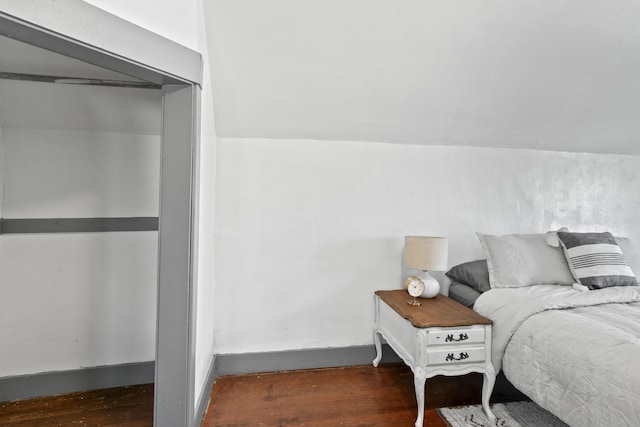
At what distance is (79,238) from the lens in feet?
6.82

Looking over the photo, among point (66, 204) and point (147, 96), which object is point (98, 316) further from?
point (147, 96)

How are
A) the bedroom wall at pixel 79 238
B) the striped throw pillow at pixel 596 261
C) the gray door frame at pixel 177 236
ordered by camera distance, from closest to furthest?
the gray door frame at pixel 177 236 → the bedroom wall at pixel 79 238 → the striped throw pillow at pixel 596 261

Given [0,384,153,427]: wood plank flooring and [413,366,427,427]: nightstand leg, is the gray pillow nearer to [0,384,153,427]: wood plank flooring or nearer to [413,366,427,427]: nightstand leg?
[413,366,427,427]: nightstand leg

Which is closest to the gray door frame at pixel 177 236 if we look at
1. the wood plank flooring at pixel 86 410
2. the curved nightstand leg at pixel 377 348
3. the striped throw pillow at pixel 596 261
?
the wood plank flooring at pixel 86 410

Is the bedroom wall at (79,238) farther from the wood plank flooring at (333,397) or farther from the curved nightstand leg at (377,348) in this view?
the curved nightstand leg at (377,348)

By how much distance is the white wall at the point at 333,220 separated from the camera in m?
2.30

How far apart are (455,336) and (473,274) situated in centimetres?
74

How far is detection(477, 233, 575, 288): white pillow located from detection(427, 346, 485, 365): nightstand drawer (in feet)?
1.92

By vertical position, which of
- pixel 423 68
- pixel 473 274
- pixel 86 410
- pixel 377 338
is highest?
pixel 423 68

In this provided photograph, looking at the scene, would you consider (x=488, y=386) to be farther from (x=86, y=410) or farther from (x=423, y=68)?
(x=86, y=410)

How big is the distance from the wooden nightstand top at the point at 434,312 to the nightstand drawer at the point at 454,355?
0.15 meters

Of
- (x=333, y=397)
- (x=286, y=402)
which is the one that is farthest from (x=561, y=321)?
(x=286, y=402)

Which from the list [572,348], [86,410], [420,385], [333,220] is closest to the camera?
[572,348]

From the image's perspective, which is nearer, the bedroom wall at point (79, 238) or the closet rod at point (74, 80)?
the closet rod at point (74, 80)
